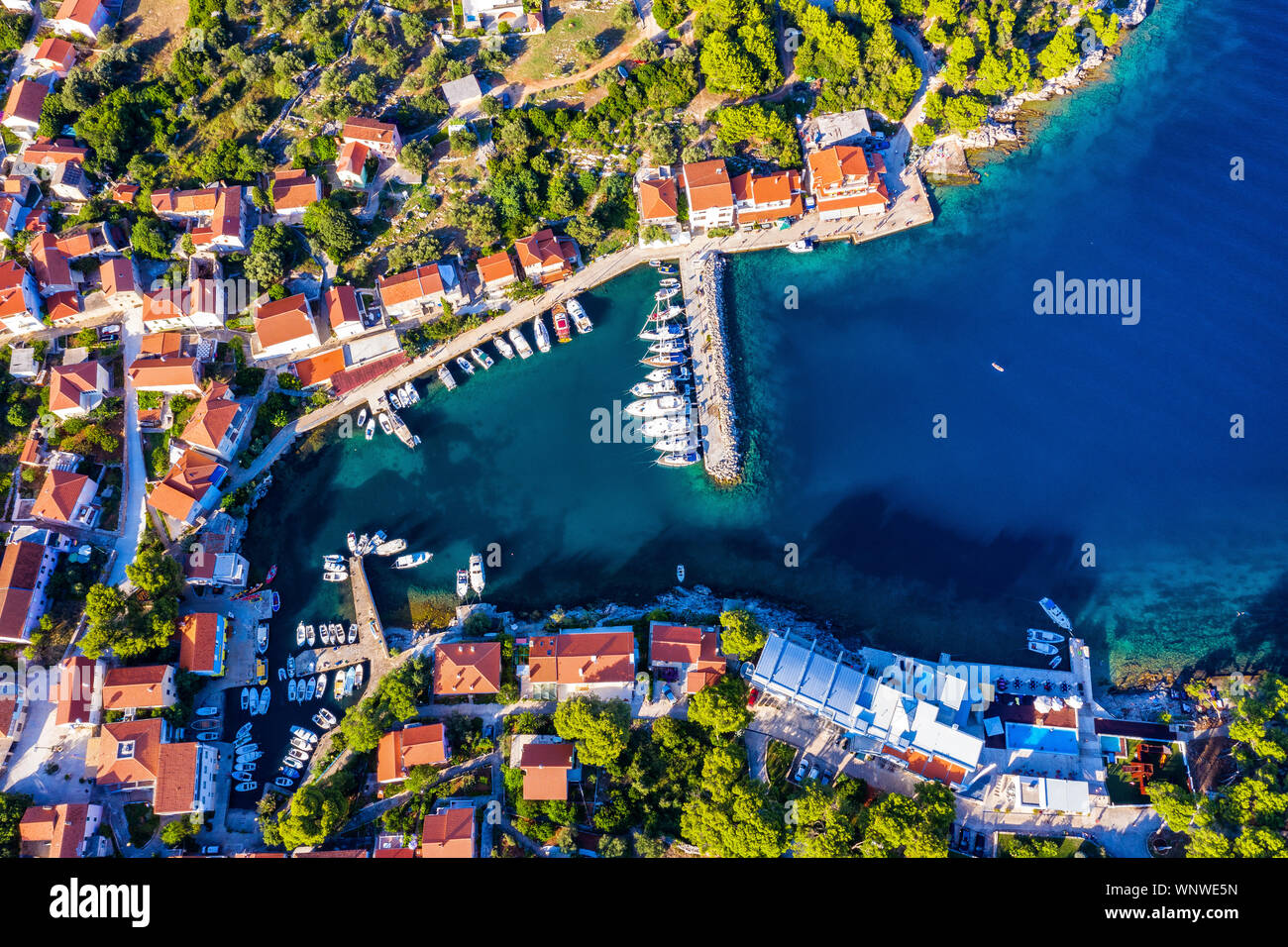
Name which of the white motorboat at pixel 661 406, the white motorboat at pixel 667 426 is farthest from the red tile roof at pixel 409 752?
the white motorboat at pixel 661 406

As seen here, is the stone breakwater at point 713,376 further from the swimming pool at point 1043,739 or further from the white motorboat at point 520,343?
the swimming pool at point 1043,739

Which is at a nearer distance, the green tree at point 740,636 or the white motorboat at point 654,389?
the green tree at point 740,636

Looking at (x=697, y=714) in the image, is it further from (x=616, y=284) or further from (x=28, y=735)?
(x=28, y=735)

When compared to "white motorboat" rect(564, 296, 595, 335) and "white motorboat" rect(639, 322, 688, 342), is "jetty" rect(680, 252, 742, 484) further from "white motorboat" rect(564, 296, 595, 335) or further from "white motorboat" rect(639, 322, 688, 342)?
"white motorboat" rect(564, 296, 595, 335)

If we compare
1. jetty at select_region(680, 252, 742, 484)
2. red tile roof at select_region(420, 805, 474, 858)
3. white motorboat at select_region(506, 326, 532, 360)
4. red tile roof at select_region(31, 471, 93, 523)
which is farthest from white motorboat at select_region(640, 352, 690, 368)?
red tile roof at select_region(31, 471, 93, 523)

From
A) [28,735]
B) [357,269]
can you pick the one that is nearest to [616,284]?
[357,269]

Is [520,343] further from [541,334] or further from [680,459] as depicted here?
[680,459]

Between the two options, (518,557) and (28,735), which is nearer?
(28,735)
